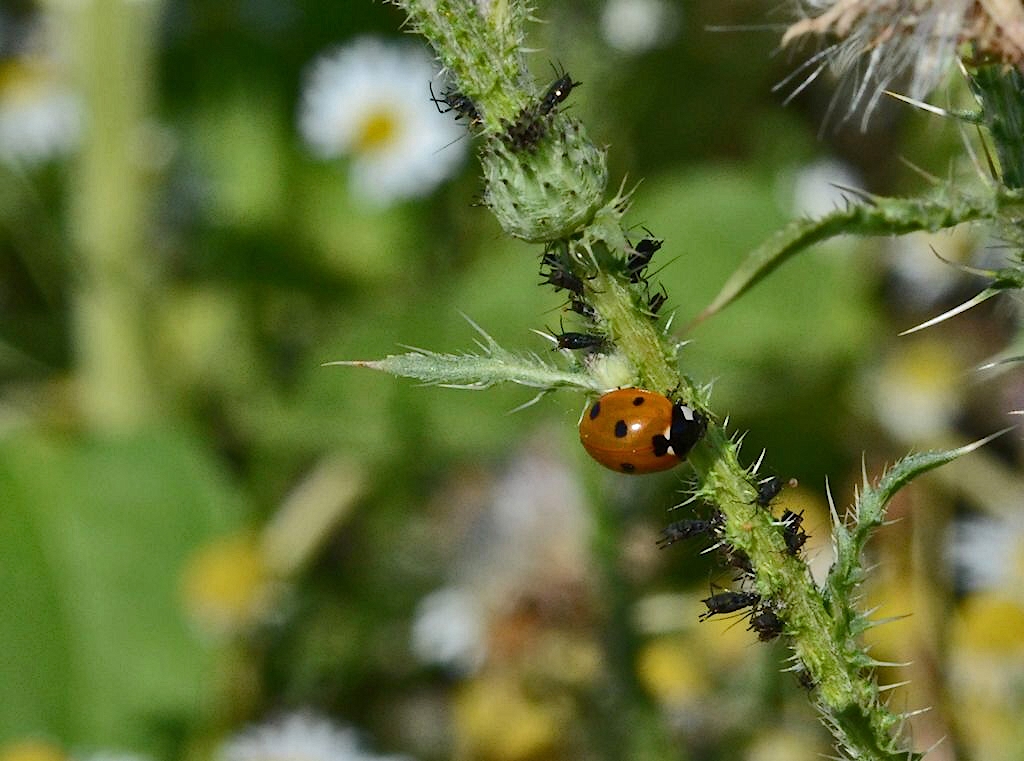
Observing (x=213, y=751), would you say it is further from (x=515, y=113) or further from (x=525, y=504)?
(x=515, y=113)

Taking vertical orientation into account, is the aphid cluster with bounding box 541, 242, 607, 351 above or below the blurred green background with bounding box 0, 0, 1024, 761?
above

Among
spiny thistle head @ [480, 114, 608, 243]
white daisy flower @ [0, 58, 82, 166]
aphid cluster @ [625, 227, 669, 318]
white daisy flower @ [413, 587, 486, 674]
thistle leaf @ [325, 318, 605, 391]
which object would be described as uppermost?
spiny thistle head @ [480, 114, 608, 243]

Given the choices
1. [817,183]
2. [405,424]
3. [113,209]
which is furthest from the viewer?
[817,183]

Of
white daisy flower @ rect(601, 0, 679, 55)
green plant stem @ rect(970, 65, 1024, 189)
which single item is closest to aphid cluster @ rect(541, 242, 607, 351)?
green plant stem @ rect(970, 65, 1024, 189)

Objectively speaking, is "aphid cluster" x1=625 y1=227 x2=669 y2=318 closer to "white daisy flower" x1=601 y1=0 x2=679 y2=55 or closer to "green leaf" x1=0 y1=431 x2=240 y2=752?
"green leaf" x1=0 y1=431 x2=240 y2=752

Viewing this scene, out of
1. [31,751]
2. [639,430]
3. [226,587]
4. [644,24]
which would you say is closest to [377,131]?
[644,24]

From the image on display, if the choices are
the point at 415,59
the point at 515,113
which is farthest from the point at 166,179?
the point at 515,113

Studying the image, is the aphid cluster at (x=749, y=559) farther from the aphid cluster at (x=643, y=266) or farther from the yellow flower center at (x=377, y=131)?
the yellow flower center at (x=377, y=131)

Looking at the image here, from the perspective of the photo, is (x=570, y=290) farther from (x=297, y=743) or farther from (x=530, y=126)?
(x=297, y=743)
